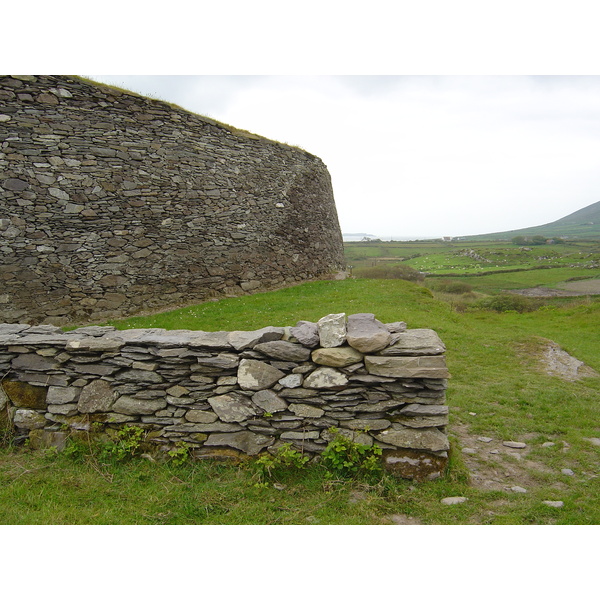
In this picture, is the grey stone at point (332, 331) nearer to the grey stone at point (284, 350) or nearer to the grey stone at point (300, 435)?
the grey stone at point (284, 350)

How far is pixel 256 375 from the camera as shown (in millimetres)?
4668

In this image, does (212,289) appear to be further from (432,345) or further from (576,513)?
(576,513)

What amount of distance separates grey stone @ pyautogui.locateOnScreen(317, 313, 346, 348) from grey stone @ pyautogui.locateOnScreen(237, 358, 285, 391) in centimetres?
63

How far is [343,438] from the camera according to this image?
14.7 feet

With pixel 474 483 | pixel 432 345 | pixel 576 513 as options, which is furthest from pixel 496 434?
pixel 432 345

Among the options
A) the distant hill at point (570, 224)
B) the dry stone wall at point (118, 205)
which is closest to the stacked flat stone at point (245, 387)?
the dry stone wall at point (118, 205)

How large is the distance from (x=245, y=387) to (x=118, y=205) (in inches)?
410

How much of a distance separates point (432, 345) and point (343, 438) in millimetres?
1405

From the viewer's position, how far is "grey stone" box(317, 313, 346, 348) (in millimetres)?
4551

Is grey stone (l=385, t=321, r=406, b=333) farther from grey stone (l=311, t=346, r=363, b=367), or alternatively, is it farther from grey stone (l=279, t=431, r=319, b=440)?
grey stone (l=279, t=431, r=319, b=440)

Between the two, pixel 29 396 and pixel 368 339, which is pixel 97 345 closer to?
pixel 29 396

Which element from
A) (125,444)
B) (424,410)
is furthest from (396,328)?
(125,444)

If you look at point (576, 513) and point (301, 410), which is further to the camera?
point (301, 410)

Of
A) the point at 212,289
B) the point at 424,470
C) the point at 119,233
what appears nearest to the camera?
the point at 424,470
